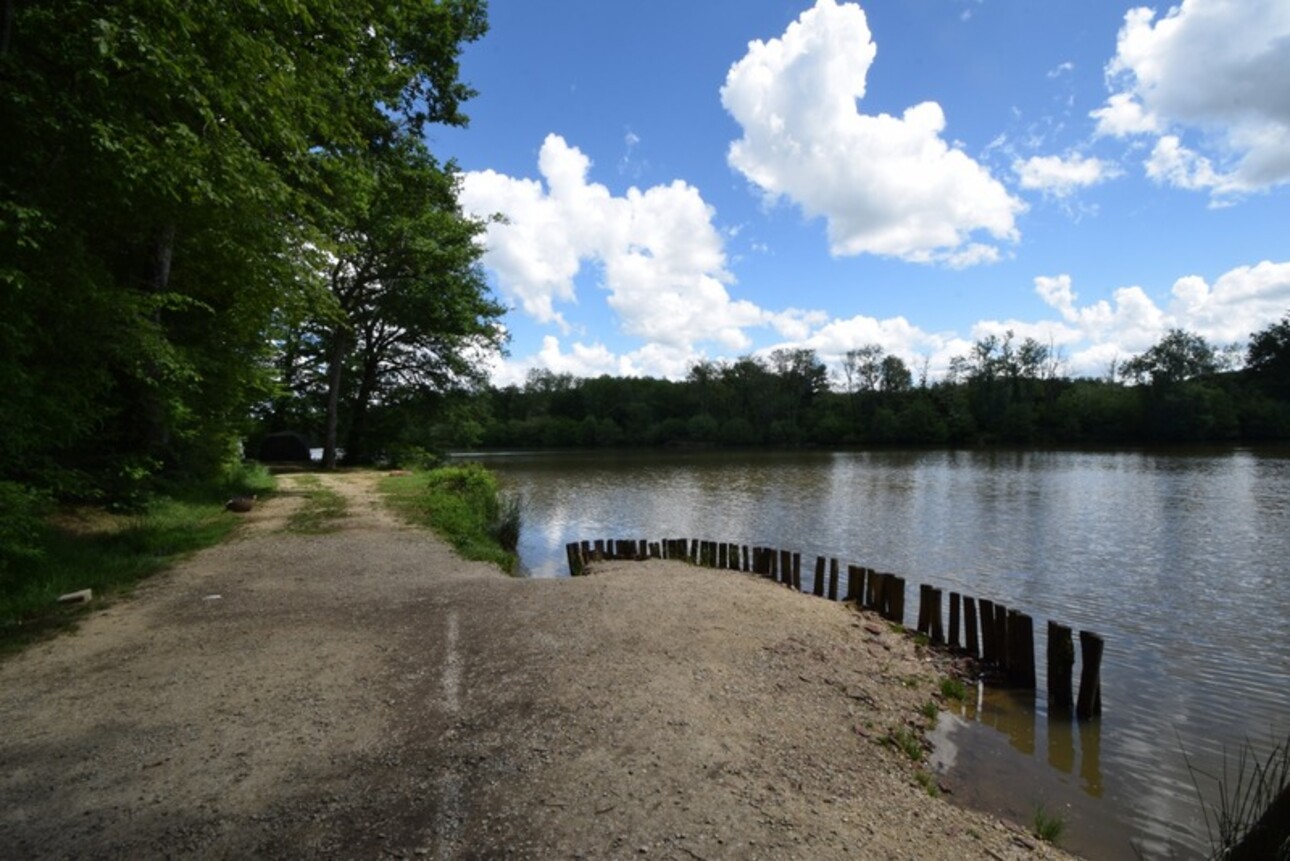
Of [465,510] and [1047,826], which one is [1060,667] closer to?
[1047,826]

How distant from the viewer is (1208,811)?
5598 mm

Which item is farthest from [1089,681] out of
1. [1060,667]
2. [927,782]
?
[927,782]

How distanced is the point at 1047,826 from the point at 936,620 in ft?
16.4

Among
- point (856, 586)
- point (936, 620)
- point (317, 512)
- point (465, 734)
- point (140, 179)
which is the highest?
point (140, 179)

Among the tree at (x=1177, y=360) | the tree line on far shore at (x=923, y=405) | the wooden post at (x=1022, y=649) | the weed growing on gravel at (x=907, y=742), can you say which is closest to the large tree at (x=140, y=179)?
the weed growing on gravel at (x=907, y=742)

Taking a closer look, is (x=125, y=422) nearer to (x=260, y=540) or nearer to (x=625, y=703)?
(x=260, y=540)

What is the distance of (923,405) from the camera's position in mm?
86562

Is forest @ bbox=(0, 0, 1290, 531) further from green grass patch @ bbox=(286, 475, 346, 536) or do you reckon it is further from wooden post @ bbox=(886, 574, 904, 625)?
wooden post @ bbox=(886, 574, 904, 625)

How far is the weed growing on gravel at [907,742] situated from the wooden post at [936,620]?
3.97 m

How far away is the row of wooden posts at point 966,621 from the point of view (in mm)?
7418

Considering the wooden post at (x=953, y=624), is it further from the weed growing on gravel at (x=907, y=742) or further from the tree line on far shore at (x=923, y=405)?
the tree line on far shore at (x=923, y=405)

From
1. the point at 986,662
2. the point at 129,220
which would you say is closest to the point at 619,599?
the point at 986,662

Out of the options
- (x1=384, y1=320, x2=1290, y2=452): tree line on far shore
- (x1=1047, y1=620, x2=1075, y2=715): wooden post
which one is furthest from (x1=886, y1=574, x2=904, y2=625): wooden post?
(x1=384, y1=320, x2=1290, y2=452): tree line on far shore

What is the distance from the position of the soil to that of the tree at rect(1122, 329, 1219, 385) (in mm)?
90595
